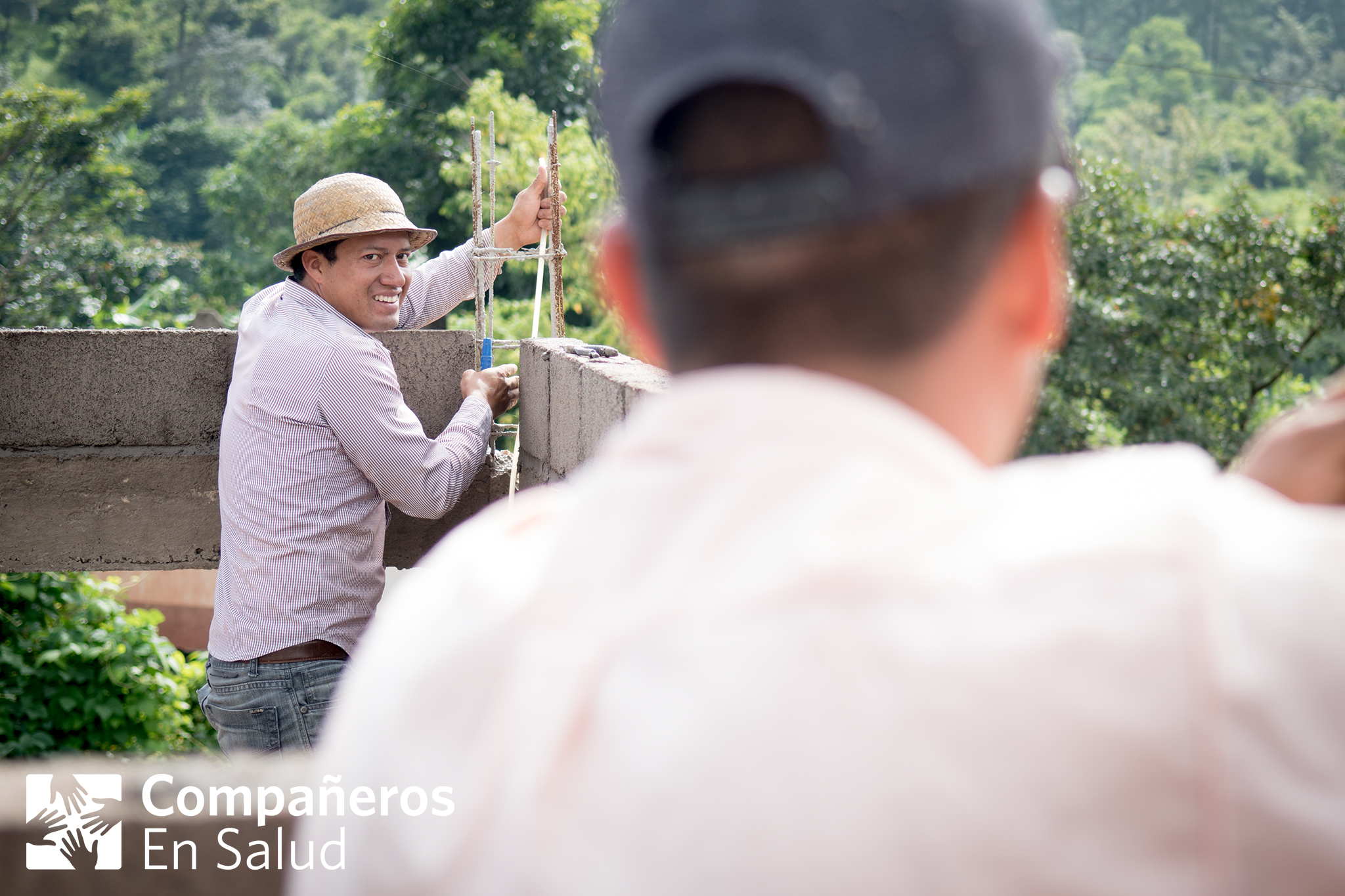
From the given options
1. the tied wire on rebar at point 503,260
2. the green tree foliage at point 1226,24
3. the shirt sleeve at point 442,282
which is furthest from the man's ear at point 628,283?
the green tree foliage at point 1226,24

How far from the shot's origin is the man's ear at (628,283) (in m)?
0.73

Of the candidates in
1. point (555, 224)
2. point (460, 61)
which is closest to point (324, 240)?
point (555, 224)

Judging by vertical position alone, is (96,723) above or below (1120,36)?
below

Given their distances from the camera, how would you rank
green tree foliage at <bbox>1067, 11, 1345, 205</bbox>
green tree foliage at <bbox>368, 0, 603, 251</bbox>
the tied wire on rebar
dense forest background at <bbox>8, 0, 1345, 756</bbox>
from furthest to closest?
1. green tree foliage at <bbox>1067, 11, 1345, 205</bbox>
2. green tree foliage at <bbox>368, 0, 603, 251</bbox>
3. dense forest background at <bbox>8, 0, 1345, 756</bbox>
4. the tied wire on rebar

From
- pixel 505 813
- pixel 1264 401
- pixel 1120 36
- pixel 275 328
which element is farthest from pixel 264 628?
pixel 1120 36

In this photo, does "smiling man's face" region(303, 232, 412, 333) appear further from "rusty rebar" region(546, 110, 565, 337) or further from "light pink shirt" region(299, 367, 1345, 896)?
"light pink shirt" region(299, 367, 1345, 896)

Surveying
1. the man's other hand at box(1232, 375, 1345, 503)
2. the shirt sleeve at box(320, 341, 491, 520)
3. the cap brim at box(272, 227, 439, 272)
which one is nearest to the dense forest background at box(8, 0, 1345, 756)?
the man's other hand at box(1232, 375, 1345, 503)

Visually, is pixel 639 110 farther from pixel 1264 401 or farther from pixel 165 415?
pixel 1264 401

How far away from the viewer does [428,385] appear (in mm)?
4289

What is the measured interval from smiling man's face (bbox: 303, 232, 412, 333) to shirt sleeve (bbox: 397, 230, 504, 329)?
618 millimetres

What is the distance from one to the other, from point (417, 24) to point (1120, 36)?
1828 inches

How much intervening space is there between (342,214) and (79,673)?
3.92 metres

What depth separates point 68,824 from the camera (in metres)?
1.29

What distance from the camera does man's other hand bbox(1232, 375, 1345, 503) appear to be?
2.45 ft
